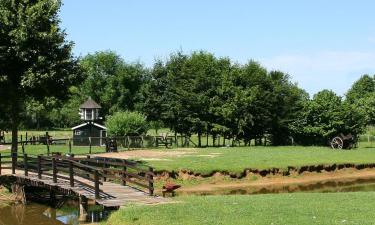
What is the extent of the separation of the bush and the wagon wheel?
22164 mm

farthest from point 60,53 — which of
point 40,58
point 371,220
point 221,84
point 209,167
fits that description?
point 221,84

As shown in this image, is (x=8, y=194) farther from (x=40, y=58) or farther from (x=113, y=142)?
(x=113, y=142)

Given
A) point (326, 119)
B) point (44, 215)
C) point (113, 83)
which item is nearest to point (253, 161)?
point (44, 215)

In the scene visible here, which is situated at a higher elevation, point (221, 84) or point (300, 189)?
point (221, 84)

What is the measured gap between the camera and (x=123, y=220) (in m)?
17.1

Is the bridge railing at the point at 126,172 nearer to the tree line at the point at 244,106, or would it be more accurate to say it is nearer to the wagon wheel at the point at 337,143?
the tree line at the point at 244,106

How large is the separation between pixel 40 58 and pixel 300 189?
17.0m

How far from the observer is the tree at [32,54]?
30969 millimetres

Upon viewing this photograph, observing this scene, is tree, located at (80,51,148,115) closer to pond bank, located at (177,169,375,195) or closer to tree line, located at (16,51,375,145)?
tree line, located at (16,51,375,145)

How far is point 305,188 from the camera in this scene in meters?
32.4

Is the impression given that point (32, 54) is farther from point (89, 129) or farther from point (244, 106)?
point (89, 129)

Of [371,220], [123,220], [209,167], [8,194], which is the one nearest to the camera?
[371,220]

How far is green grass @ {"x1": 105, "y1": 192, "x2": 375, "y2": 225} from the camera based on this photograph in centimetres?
1565

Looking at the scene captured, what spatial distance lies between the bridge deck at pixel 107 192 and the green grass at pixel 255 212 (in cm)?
120
